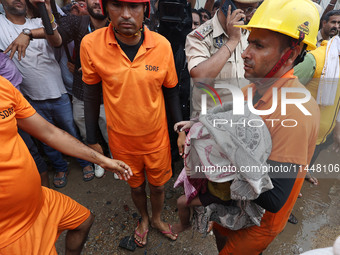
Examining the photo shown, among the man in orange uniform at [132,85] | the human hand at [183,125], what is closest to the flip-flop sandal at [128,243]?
the man in orange uniform at [132,85]

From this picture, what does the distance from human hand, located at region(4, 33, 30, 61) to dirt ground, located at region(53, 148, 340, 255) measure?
6.43ft

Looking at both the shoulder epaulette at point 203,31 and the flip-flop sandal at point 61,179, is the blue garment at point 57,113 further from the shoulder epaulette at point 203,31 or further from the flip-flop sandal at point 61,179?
the shoulder epaulette at point 203,31

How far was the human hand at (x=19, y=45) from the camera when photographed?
2.52m

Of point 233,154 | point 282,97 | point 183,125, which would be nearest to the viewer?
point 233,154

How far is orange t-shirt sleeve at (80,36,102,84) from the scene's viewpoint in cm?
184

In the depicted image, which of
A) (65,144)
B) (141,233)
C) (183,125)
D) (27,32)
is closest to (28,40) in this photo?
(27,32)

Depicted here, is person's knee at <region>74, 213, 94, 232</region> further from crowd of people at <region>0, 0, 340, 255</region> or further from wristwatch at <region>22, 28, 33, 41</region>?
wristwatch at <region>22, 28, 33, 41</region>

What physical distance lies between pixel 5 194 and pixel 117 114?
1.01 metres

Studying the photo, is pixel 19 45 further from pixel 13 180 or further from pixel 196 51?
pixel 196 51

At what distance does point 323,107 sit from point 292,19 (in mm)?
1980

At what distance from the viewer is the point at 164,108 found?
224cm

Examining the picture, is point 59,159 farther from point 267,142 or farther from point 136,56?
point 267,142

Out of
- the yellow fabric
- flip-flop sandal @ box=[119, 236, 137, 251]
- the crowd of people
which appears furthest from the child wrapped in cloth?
the yellow fabric

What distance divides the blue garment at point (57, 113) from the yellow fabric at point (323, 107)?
129 inches
